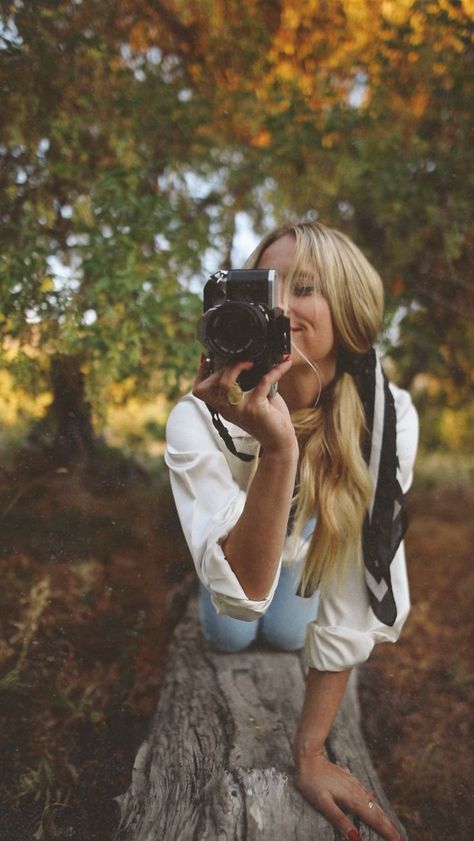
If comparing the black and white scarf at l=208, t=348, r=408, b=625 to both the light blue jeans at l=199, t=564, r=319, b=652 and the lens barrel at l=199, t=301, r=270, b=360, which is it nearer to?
the light blue jeans at l=199, t=564, r=319, b=652

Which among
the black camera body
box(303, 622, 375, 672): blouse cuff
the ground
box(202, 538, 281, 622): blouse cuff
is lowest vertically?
the ground

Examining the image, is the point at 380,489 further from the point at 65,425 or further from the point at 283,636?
the point at 65,425

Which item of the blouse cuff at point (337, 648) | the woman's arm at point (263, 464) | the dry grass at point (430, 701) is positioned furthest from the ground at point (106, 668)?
the woman's arm at point (263, 464)

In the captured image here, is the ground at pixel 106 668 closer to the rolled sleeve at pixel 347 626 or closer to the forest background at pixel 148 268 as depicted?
the forest background at pixel 148 268

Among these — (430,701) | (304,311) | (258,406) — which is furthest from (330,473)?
(430,701)

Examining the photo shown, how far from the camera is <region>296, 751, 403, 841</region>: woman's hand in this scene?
1267 mm

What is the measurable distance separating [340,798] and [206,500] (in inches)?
27.7

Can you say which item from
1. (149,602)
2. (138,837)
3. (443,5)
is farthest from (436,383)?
(138,837)

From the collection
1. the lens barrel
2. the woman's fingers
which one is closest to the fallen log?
the woman's fingers

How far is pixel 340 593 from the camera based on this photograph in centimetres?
156

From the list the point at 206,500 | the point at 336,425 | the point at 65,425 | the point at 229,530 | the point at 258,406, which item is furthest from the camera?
the point at 65,425

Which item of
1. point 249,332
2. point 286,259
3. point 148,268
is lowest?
point 249,332

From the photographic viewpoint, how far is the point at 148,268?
220 centimetres

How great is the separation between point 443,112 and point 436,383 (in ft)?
4.25
